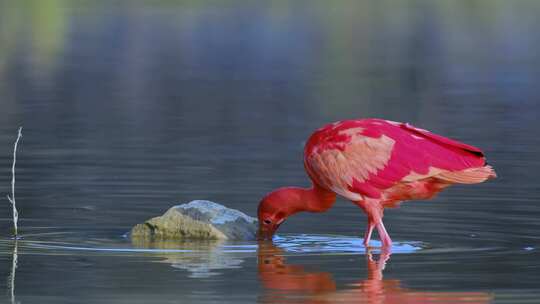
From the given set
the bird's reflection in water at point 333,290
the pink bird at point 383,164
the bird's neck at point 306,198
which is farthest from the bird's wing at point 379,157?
the bird's reflection in water at point 333,290

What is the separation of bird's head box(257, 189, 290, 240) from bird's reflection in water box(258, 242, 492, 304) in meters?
1.23

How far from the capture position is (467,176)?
12406mm

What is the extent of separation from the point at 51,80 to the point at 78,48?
9.23 metres

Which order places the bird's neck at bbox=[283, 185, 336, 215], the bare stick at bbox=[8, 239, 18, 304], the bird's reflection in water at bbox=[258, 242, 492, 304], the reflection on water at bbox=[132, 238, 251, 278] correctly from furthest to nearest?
the bird's neck at bbox=[283, 185, 336, 215] < the reflection on water at bbox=[132, 238, 251, 278] < the bare stick at bbox=[8, 239, 18, 304] < the bird's reflection in water at bbox=[258, 242, 492, 304]

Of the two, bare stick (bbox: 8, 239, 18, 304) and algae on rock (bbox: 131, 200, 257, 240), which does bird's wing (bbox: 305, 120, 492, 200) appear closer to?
algae on rock (bbox: 131, 200, 257, 240)

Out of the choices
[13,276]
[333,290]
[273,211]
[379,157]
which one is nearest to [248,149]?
[273,211]

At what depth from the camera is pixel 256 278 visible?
10977mm

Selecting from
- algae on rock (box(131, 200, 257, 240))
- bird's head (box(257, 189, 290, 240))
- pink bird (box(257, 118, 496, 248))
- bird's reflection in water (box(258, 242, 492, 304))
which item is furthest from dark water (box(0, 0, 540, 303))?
pink bird (box(257, 118, 496, 248))

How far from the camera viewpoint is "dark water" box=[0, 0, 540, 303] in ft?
35.8

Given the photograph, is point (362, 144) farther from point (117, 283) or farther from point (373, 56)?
point (373, 56)

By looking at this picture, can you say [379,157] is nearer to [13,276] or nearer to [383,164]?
[383,164]

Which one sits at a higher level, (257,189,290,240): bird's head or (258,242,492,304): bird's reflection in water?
(257,189,290,240): bird's head

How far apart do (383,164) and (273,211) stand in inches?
35.9

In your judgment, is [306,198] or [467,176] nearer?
[467,176]
